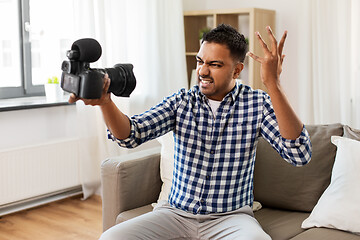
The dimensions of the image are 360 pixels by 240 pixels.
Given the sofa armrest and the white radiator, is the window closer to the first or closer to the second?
the white radiator

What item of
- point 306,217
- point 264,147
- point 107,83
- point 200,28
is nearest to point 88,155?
point 200,28

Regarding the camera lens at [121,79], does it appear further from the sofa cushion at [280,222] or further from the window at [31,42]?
the window at [31,42]

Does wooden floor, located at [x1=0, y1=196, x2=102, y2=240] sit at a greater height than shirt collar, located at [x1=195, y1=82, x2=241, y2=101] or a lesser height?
lesser

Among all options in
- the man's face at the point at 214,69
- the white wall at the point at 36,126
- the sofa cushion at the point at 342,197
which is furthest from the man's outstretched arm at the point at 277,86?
the white wall at the point at 36,126

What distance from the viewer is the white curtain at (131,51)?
11.9 feet

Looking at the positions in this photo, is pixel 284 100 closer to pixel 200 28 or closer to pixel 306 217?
pixel 306 217

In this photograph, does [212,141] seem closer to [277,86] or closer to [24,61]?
[277,86]

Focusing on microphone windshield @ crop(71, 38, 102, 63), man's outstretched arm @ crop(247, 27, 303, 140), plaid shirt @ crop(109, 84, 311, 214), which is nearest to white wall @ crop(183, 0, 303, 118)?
plaid shirt @ crop(109, 84, 311, 214)

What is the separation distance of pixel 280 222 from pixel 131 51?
2041 mm

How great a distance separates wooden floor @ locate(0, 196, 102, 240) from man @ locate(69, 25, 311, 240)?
1.20 m

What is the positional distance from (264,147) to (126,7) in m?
1.87

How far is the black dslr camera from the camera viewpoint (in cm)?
148

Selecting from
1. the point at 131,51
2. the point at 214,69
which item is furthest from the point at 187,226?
the point at 131,51

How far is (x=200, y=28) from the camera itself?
4312 millimetres
